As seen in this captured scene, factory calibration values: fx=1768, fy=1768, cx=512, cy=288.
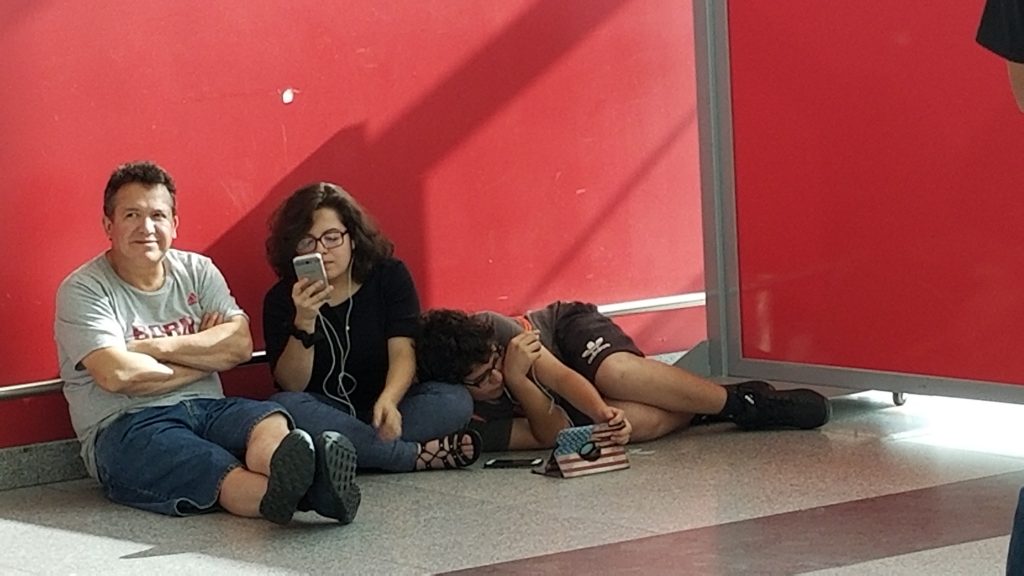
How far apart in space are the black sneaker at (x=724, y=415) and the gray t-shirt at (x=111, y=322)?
1.56 m

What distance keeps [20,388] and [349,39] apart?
1523 mm

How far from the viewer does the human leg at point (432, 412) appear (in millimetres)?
5191

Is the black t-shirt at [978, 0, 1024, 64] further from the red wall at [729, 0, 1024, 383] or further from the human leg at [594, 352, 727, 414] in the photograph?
the human leg at [594, 352, 727, 414]

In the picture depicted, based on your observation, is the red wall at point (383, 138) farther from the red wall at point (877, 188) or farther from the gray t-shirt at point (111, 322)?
the red wall at point (877, 188)

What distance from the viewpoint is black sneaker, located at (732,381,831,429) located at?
5527mm

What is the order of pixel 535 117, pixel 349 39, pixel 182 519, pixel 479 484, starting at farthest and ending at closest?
pixel 535 117 < pixel 349 39 < pixel 479 484 < pixel 182 519

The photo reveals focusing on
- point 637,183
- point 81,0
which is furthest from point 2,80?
point 637,183

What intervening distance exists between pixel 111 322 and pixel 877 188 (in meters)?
2.40

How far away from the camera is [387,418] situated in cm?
499

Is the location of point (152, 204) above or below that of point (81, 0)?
below

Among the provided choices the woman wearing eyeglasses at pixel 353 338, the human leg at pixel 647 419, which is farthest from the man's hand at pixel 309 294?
the human leg at pixel 647 419

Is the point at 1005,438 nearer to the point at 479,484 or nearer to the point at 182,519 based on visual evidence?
the point at 479,484

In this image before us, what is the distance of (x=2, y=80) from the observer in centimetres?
508

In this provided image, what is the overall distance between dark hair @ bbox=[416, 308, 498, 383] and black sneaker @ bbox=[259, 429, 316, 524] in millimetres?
978
